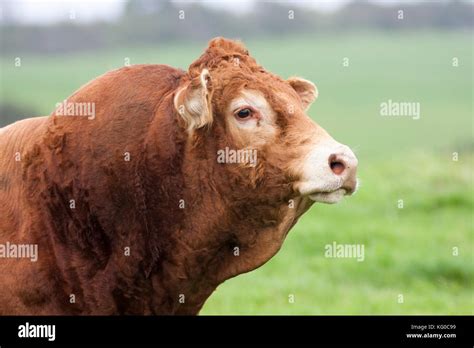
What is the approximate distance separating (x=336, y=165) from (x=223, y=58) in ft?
3.82

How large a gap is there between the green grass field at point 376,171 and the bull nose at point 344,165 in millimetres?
6296

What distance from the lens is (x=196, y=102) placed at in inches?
272

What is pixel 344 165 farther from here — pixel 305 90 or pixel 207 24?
pixel 207 24

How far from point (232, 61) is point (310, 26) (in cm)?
3613

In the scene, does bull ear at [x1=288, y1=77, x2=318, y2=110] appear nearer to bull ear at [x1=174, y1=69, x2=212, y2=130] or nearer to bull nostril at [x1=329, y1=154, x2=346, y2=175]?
bull ear at [x1=174, y1=69, x2=212, y2=130]

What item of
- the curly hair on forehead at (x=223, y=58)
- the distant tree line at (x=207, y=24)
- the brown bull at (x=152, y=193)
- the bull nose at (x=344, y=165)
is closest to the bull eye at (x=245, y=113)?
the brown bull at (x=152, y=193)

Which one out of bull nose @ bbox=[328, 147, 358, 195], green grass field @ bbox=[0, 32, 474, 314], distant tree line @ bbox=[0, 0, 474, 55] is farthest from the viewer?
distant tree line @ bbox=[0, 0, 474, 55]

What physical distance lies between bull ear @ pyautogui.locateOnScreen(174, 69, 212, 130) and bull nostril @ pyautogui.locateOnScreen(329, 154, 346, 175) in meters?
0.87

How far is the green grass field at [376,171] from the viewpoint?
46.1ft

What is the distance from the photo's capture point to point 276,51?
37000 mm

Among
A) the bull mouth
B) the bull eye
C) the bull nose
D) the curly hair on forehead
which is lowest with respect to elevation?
the bull mouth

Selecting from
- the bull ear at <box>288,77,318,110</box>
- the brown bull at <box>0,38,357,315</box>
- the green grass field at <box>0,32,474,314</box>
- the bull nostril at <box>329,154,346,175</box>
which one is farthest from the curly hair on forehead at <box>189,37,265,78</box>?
the green grass field at <box>0,32,474,314</box>

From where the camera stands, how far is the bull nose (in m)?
6.57
